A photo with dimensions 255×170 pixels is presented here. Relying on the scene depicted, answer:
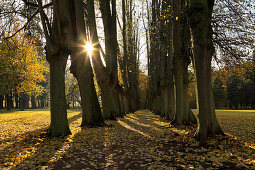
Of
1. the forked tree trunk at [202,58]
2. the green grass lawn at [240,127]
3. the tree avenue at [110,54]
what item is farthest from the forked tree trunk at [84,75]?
the green grass lawn at [240,127]

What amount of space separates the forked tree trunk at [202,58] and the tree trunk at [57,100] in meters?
4.82

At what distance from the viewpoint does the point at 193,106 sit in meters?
61.5

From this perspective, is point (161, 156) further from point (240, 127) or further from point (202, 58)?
point (240, 127)

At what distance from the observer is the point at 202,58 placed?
5328 mm

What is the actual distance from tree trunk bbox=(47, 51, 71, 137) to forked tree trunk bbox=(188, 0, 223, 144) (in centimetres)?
482

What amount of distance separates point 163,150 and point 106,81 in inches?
299

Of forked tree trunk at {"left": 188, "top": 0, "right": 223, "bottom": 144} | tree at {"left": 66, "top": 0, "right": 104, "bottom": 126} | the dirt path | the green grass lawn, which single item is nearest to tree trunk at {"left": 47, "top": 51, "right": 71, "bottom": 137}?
the dirt path

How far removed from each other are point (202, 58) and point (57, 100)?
5234 mm

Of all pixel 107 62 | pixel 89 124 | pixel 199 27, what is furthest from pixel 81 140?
pixel 107 62

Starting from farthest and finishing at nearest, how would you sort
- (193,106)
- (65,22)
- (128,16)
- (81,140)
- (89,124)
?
1. (193,106)
2. (128,16)
3. (89,124)
4. (65,22)
5. (81,140)

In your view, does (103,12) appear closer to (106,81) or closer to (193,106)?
(106,81)

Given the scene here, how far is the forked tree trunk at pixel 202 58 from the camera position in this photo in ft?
17.2

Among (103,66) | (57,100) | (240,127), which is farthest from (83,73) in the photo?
(240,127)

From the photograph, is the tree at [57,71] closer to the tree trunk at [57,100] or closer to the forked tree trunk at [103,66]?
the tree trunk at [57,100]
